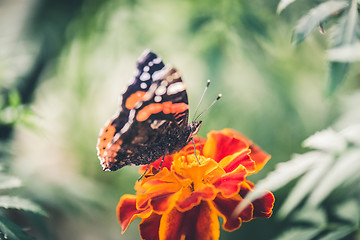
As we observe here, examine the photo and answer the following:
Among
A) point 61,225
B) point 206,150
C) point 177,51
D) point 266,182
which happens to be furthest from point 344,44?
point 61,225

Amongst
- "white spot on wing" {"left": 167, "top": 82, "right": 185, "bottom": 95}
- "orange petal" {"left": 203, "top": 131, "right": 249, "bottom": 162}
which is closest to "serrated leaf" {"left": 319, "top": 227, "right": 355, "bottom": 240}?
"orange petal" {"left": 203, "top": 131, "right": 249, "bottom": 162}

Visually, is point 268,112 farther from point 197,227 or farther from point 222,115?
point 197,227

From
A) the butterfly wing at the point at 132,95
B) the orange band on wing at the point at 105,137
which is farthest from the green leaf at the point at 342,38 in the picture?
the orange band on wing at the point at 105,137

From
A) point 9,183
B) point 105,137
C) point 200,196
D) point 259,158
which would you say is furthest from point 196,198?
point 9,183

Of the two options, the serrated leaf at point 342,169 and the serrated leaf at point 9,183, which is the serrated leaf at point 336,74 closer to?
the serrated leaf at point 342,169

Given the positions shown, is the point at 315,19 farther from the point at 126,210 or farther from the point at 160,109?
the point at 126,210

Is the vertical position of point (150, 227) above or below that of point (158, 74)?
below
